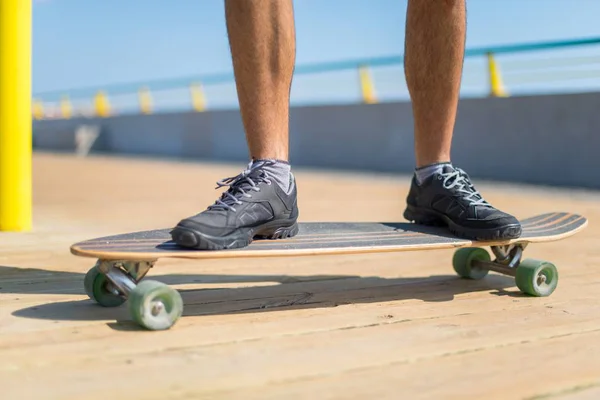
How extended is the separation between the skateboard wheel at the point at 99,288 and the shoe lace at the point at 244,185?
0.93 feet

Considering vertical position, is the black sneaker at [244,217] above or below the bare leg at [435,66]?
below

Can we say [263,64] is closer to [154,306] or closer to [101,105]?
[154,306]

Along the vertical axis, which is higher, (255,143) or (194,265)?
(255,143)

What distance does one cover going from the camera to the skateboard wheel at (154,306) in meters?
1.35

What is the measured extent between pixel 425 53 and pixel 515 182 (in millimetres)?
4916

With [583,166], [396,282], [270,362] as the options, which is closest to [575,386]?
[270,362]

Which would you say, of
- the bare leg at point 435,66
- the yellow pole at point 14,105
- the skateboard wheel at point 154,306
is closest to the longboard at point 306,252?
the skateboard wheel at point 154,306

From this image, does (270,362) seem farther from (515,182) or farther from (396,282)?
(515,182)

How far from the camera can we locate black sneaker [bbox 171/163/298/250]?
146 centimetres

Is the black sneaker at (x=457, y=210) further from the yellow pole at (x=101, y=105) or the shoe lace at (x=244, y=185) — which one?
the yellow pole at (x=101, y=105)

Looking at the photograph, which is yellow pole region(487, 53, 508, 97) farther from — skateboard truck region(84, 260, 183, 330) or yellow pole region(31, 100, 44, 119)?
yellow pole region(31, 100, 44, 119)

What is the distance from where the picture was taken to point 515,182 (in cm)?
659

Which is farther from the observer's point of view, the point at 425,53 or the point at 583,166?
the point at 583,166

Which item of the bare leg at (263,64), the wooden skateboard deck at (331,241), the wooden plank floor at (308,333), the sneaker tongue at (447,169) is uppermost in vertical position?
the bare leg at (263,64)
